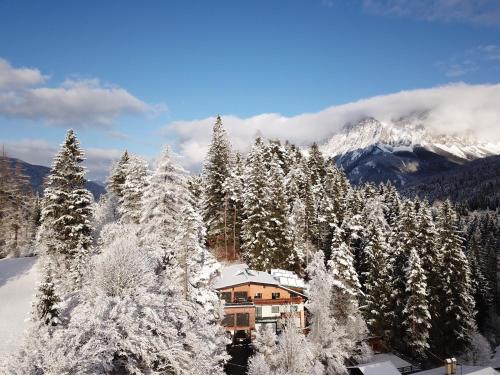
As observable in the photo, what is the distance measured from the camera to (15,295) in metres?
Answer: 42.1

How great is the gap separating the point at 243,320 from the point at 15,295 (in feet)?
81.7

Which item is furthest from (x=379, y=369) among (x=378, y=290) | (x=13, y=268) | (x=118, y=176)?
(x=118, y=176)

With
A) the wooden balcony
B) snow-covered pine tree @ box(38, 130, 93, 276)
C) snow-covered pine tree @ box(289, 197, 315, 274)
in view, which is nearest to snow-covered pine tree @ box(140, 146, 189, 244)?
snow-covered pine tree @ box(38, 130, 93, 276)

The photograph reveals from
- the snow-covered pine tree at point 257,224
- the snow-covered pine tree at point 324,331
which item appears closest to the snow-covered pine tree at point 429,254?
the snow-covered pine tree at point 324,331

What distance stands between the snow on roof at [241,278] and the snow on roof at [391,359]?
15829 mm

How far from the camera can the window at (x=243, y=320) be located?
165ft

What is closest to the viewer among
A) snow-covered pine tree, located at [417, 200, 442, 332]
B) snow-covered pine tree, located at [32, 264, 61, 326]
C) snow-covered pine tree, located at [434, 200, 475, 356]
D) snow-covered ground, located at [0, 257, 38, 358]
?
snow-covered pine tree, located at [32, 264, 61, 326]

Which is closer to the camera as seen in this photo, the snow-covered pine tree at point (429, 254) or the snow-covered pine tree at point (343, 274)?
the snow-covered pine tree at point (343, 274)

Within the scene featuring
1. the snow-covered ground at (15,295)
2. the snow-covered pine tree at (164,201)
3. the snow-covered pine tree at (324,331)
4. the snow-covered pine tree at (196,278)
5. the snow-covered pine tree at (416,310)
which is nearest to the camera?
the snow-covered pine tree at (196,278)

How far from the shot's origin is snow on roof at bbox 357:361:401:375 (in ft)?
146

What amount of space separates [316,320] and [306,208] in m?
26.7

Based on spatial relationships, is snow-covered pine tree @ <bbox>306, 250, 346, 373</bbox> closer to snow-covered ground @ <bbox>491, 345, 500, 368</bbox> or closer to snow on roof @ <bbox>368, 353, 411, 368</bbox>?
snow on roof @ <bbox>368, 353, 411, 368</bbox>

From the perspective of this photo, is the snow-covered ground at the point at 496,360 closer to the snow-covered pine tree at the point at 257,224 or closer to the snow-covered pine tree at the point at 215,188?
the snow-covered pine tree at the point at 257,224

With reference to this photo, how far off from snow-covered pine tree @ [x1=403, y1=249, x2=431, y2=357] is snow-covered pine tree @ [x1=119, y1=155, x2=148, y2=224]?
35.6m
